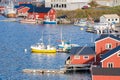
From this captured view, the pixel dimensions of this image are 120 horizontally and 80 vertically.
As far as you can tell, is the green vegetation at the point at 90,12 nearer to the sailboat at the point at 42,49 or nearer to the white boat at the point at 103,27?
the white boat at the point at 103,27

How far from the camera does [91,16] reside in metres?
44.7

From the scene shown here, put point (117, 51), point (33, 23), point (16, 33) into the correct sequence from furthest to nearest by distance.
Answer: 1. point (33, 23)
2. point (16, 33)
3. point (117, 51)

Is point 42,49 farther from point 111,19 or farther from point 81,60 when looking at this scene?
point 111,19

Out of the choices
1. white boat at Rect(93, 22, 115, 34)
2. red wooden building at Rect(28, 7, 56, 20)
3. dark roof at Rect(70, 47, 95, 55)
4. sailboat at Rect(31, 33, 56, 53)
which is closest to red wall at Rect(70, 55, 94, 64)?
dark roof at Rect(70, 47, 95, 55)

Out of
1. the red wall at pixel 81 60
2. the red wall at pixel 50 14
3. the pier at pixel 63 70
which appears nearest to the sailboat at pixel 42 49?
the red wall at pixel 81 60

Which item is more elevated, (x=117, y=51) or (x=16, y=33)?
(x=117, y=51)

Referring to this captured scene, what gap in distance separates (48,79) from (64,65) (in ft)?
5.80

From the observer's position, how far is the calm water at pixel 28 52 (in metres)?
19.3

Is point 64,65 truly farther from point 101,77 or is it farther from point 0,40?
point 0,40

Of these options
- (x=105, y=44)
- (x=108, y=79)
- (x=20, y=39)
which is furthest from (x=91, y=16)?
(x=108, y=79)

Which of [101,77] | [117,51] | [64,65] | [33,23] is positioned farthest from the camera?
[33,23]

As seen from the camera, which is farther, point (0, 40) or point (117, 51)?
point (0, 40)

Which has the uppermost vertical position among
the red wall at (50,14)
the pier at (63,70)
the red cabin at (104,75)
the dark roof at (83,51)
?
the red cabin at (104,75)

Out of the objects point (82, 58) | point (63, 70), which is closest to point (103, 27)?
point (82, 58)
